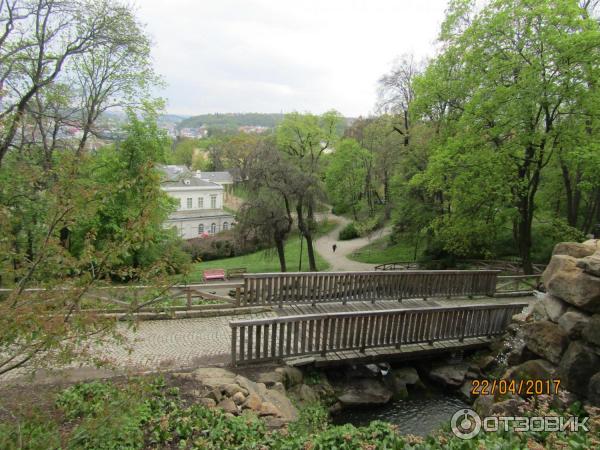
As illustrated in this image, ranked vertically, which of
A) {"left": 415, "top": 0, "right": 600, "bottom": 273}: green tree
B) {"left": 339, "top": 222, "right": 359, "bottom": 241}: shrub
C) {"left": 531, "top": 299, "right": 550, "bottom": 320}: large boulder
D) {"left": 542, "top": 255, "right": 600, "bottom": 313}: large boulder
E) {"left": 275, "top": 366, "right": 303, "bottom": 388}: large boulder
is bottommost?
{"left": 339, "top": 222, "right": 359, "bottom": 241}: shrub

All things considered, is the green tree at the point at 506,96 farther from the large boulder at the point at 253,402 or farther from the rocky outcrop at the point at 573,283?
the large boulder at the point at 253,402

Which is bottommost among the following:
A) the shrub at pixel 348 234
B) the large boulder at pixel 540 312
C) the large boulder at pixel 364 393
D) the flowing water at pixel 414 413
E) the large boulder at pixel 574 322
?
the shrub at pixel 348 234

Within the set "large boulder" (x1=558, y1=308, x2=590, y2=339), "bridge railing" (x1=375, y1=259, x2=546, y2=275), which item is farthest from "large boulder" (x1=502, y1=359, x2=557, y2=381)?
"bridge railing" (x1=375, y1=259, x2=546, y2=275)

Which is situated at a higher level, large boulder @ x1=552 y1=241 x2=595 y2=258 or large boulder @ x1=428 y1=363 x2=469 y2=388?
large boulder @ x1=552 y1=241 x2=595 y2=258

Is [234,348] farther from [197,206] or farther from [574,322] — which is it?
[197,206]

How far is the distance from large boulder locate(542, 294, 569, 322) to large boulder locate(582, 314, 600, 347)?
629 millimetres

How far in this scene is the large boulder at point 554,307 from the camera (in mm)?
6941

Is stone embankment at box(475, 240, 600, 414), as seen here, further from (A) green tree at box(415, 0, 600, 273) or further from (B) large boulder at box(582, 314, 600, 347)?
(A) green tree at box(415, 0, 600, 273)

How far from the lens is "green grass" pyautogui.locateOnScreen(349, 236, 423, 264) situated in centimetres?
2636

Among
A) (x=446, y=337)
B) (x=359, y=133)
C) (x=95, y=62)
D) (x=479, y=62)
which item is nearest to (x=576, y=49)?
(x=479, y=62)

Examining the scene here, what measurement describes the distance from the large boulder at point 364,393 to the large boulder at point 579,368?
3203 millimetres

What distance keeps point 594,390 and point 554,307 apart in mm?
1657

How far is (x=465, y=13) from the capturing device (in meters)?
15.7
